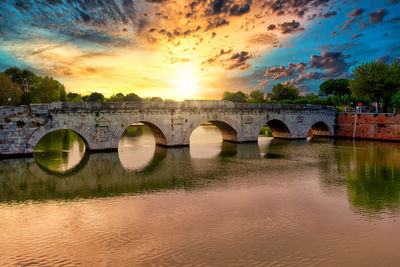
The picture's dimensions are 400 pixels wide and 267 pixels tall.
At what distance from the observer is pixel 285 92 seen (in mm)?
86812

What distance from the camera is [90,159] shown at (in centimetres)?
2336

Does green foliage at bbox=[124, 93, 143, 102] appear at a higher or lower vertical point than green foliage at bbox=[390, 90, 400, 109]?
higher

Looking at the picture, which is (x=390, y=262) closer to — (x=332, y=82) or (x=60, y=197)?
(x=60, y=197)

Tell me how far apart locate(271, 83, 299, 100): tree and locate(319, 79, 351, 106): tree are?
16032 mm

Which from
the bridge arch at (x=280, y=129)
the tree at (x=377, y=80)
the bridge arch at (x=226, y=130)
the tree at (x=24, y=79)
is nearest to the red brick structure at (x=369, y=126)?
the tree at (x=377, y=80)

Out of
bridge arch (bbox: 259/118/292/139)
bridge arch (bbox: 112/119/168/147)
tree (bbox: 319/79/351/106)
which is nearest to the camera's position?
bridge arch (bbox: 112/119/168/147)

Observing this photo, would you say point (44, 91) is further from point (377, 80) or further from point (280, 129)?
point (377, 80)

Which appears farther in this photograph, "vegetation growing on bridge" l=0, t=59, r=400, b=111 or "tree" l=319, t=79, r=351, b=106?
"tree" l=319, t=79, r=351, b=106

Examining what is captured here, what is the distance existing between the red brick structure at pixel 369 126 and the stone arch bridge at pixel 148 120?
11.3 ft

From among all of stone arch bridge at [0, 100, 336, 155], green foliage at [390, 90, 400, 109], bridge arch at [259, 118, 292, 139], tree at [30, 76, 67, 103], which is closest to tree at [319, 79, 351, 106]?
green foliage at [390, 90, 400, 109]

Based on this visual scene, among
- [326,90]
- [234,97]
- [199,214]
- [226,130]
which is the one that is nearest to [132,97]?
[234,97]

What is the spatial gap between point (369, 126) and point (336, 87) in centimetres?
3224

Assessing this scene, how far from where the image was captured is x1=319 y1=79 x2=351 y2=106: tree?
6684 centimetres

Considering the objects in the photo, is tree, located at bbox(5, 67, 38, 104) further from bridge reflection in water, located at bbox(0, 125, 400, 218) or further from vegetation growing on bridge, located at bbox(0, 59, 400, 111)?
bridge reflection in water, located at bbox(0, 125, 400, 218)
